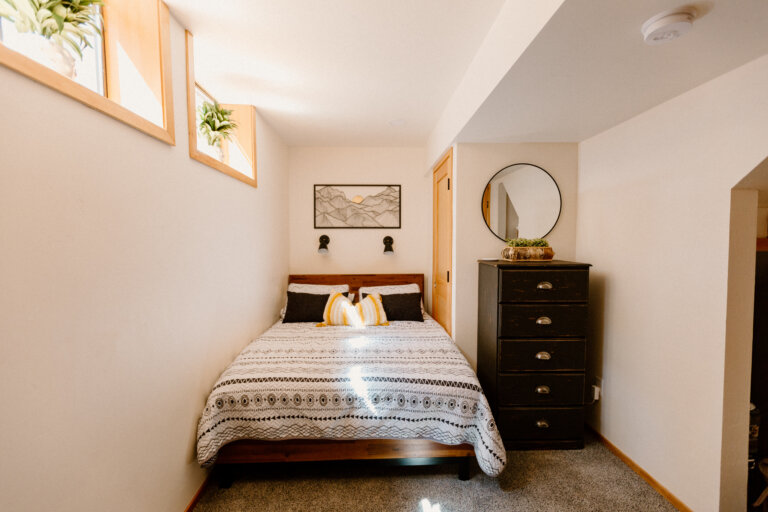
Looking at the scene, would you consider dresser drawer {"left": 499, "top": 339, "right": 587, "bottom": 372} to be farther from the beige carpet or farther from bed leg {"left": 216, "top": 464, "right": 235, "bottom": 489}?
bed leg {"left": 216, "top": 464, "right": 235, "bottom": 489}

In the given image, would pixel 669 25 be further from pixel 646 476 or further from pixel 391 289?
pixel 391 289

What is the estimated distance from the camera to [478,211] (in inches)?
95.6

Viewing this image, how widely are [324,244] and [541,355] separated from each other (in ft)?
7.67

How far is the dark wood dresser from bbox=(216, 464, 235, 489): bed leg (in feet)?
5.36

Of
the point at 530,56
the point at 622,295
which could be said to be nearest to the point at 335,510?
the point at 622,295

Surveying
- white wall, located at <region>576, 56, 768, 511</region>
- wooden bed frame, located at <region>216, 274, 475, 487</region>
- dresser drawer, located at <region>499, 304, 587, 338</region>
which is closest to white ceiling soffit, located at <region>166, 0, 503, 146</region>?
white wall, located at <region>576, 56, 768, 511</region>

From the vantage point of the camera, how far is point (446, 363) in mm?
1941

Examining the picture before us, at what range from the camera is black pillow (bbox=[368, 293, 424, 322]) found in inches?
116

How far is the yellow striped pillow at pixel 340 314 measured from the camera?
2818 mm

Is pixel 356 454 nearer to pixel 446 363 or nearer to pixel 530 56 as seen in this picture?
pixel 446 363

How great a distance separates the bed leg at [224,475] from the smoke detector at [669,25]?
8.91 feet

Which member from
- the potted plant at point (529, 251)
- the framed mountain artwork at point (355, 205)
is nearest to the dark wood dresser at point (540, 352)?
the potted plant at point (529, 251)

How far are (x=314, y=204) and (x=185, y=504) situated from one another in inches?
105

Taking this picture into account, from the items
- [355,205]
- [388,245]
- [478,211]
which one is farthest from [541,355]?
[355,205]
